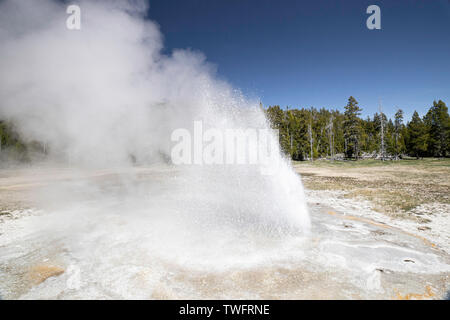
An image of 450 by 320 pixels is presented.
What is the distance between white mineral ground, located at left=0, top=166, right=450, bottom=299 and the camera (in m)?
3.48

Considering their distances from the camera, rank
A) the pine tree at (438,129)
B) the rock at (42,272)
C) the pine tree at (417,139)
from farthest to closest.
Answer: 1. the pine tree at (417,139)
2. the pine tree at (438,129)
3. the rock at (42,272)

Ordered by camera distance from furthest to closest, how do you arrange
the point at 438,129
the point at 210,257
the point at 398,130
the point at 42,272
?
the point at 398,130 < the point at 438,129 < the point at 210,257 < the point at 42,272

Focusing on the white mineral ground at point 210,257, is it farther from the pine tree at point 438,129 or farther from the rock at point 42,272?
the pine tree at point 438,129

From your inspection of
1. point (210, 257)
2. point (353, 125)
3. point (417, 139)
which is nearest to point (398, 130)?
point (417, 139)

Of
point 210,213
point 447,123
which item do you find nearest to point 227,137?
point 210,213

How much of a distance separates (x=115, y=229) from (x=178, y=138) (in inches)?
560

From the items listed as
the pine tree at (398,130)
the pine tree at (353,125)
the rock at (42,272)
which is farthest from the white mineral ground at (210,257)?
the pine tree at (398,130)

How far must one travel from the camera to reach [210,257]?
4527 mm

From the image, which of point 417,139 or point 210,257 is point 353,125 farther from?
point 210,257

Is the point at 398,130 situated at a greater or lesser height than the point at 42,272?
greater

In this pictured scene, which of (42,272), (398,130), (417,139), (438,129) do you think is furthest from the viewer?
(398,130)

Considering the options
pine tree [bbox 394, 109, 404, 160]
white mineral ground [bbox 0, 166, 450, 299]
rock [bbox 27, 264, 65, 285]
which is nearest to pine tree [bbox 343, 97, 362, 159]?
pine tree [bbox 394, 109, 404, 160]

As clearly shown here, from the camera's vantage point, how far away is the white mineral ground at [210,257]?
3482 millimetres

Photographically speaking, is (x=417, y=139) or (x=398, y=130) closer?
(x=417, y=139)
